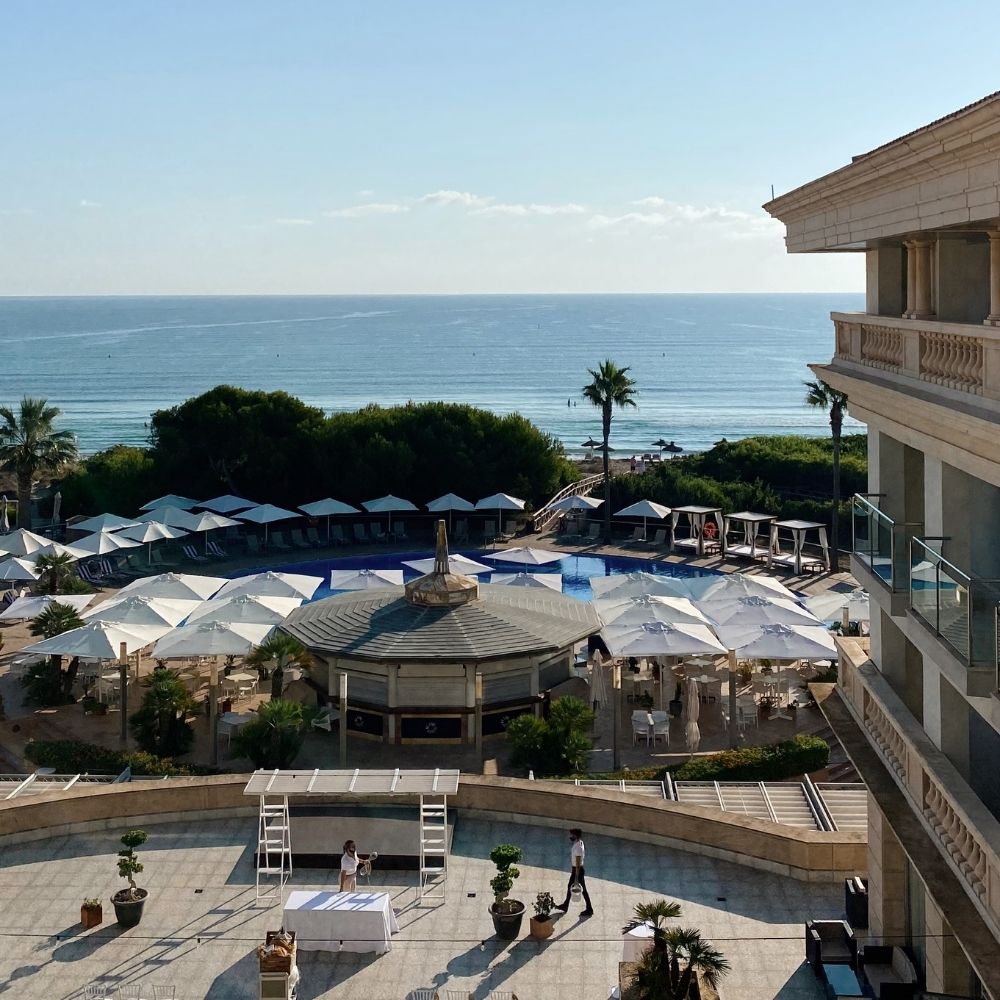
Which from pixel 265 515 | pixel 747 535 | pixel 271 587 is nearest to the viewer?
pixel 271 587

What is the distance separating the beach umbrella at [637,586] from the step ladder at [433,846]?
12.1 metres

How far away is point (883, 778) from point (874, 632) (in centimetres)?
209

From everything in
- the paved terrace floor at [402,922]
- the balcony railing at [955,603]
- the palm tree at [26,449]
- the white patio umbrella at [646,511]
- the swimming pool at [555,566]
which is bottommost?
the swimming pool at [555,566]

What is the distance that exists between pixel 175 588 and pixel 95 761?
9.67m

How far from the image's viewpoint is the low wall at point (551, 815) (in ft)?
53.7

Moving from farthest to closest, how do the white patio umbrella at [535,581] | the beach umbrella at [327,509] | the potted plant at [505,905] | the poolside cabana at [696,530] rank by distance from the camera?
the beach umbrella at [327,509], the poolside cabana at [696,530], the white patio umbrella at [535,581], the potted plant at [505,905]

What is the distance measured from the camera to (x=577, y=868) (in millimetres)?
15422

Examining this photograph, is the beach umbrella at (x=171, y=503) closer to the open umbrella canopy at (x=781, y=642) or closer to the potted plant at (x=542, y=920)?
the open umbrella canopy at (x=781, y=642)

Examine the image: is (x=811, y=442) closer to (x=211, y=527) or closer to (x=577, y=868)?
(x=211, y=527)

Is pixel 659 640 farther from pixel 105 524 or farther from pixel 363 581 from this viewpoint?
pixel 105 524

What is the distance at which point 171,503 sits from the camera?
46875mm

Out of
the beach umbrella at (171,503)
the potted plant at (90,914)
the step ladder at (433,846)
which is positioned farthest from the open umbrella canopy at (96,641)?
the beach umbrella at (171,503)

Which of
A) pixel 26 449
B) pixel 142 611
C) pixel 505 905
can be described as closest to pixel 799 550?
pixel 142 611

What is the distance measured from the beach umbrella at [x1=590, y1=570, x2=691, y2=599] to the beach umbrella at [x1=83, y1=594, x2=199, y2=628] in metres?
9.66
